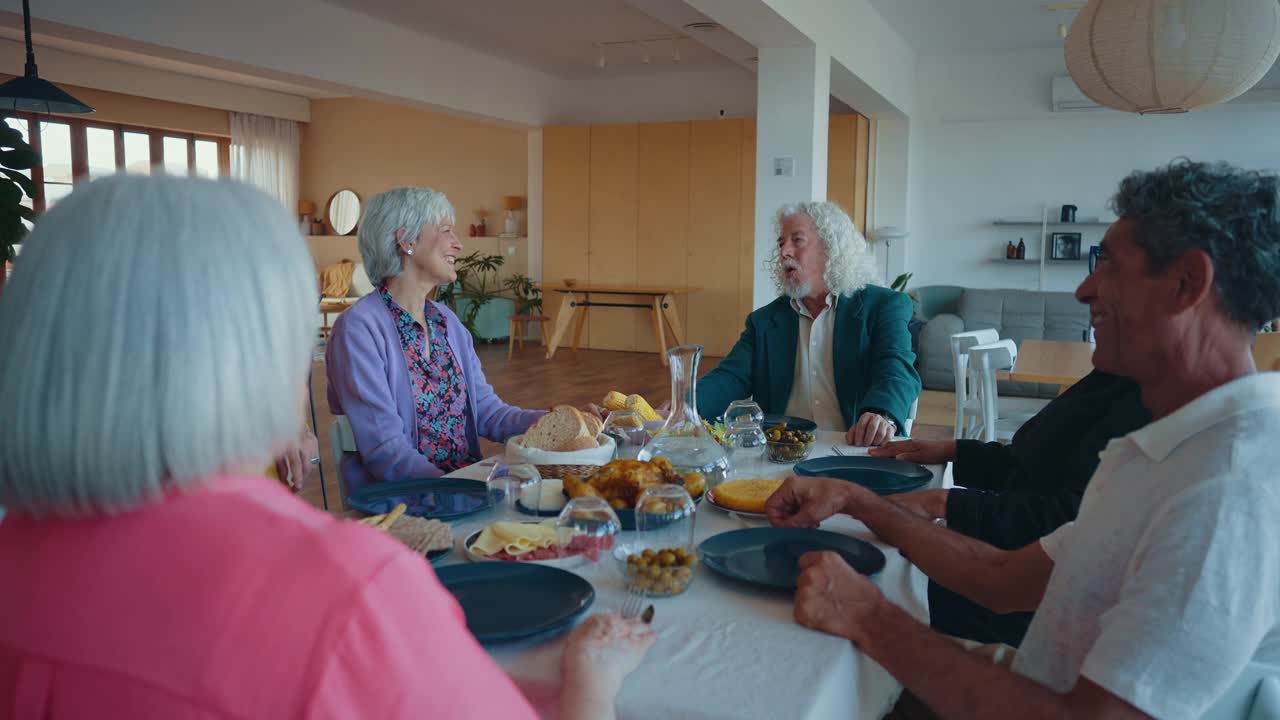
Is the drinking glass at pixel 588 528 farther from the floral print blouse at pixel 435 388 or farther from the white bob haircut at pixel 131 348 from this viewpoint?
the floral print blouse at pixel 435 388

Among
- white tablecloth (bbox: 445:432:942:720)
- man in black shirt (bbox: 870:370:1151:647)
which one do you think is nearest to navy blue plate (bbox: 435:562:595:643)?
white tablecloth (bbox: 445:432:942:720)

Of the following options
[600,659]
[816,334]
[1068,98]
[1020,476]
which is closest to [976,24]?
[1068,98]

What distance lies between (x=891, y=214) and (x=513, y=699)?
10.1m

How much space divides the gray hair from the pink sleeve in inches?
35.2

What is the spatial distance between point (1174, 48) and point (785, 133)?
2593 millimetres

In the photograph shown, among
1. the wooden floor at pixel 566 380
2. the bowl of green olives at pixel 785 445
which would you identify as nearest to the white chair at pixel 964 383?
the wooden floor at pixel 566 380

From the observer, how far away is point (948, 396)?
7.93m

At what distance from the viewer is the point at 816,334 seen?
311 cm

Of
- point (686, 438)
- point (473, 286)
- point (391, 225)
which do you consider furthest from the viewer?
point (473, 286)

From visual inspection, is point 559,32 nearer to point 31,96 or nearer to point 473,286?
point 473,286

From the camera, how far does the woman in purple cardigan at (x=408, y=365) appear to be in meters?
2.38

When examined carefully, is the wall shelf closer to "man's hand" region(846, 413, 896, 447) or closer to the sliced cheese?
"man's hand" region(846, 413, 896, 447)

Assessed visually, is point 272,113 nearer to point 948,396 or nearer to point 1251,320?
point 948,396

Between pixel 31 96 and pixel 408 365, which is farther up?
pixel 31 96
